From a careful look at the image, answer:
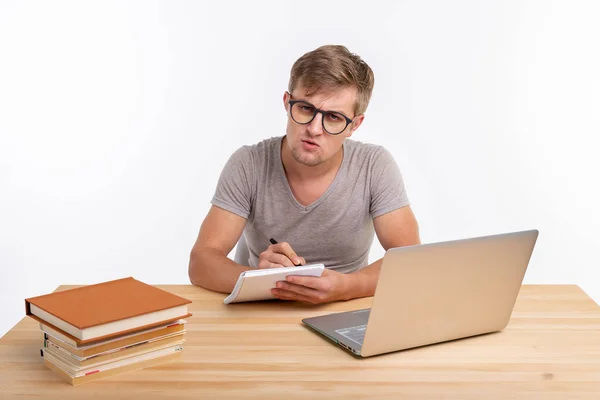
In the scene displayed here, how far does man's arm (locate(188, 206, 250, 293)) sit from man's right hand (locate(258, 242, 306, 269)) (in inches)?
4.4

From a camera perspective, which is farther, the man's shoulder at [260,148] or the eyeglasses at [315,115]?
the man's shoulder at [260,148]

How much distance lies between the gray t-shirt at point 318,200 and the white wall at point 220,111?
4.82ft

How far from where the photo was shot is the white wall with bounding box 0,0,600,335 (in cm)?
398

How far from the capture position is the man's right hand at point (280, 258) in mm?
1936

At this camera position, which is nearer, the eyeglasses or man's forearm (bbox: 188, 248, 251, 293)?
man's forearm (bbox: 188, 248, 251, 293)

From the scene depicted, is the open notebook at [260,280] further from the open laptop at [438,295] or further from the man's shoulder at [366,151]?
the man's shoulder at [366,151]

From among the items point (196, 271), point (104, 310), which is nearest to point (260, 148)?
point (196, 271)

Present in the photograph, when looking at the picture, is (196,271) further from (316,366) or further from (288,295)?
(316,366)

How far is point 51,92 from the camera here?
3.98 meters

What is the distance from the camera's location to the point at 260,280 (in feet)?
5.92

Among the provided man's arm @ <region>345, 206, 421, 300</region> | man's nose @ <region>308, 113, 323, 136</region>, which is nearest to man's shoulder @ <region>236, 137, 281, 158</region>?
man's nose @ <region>308, 113, 323, 136</region>

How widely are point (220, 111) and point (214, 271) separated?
2.13 meters

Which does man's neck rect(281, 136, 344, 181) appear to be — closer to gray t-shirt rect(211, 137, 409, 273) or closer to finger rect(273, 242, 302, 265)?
gray t-shirt rect(211, 137, 409, 273)

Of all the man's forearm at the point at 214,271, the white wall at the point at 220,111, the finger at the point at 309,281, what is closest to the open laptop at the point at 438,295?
the finger at the point at 309,281
